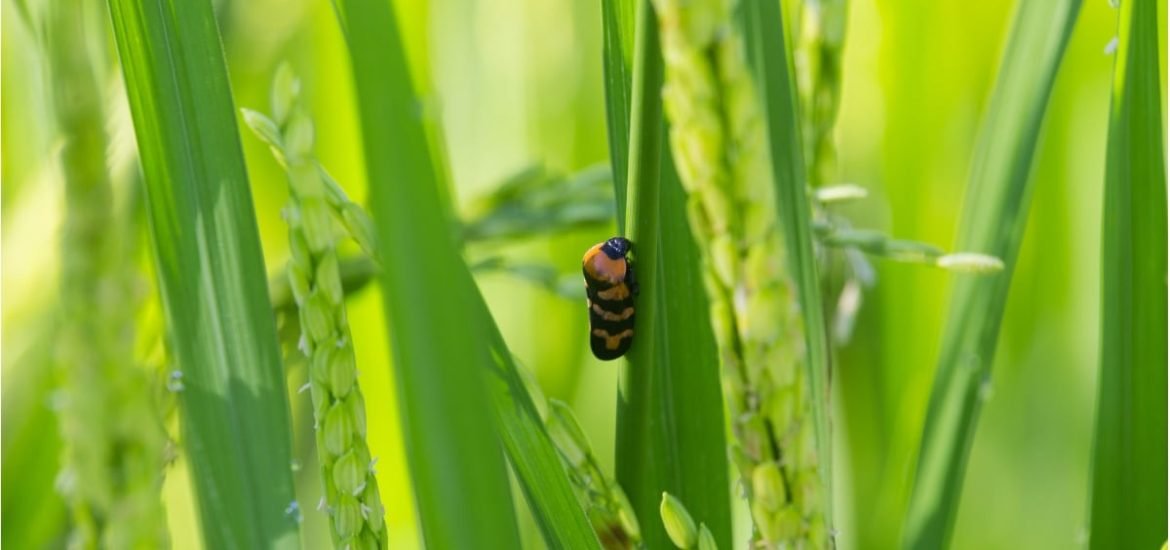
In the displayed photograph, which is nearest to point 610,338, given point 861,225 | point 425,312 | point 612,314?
point 612,314

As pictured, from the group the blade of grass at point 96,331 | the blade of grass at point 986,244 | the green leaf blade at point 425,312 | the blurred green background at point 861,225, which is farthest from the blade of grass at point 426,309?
the blurred green background at point 861,225

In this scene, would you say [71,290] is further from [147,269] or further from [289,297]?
[147,269]

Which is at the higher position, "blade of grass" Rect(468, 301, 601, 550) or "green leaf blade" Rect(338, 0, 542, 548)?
"green leaf blade" Rect(338, 0, 542, 548)

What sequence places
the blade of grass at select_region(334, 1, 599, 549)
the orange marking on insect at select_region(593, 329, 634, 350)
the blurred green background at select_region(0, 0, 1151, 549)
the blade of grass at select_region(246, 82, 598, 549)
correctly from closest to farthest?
the blade of grass at select_region(334, 1, 599, 549), the blade of grass at select_region(246, 82, 598, 549), the orange marking on insect at select_region(593, 329, 634, 350), the blurred green background at select_region(0, 0, 1151, 549)

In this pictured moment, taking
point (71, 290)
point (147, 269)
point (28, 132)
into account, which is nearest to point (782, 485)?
point (71, 290)

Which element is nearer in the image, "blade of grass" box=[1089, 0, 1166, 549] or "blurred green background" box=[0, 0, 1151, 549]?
"blade of grass" box=[1089, 0, 1166, 549]

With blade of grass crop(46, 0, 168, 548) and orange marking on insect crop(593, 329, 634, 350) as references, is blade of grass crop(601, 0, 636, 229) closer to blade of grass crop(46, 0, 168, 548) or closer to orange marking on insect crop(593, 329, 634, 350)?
orange marking on insect crop(593, 329, 634, 350)

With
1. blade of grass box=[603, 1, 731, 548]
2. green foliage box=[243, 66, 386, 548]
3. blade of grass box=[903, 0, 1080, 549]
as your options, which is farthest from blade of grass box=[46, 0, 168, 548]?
blade of grass box=[903, 0, 1080, 549]

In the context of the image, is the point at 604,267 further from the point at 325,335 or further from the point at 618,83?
the point at 325,335
